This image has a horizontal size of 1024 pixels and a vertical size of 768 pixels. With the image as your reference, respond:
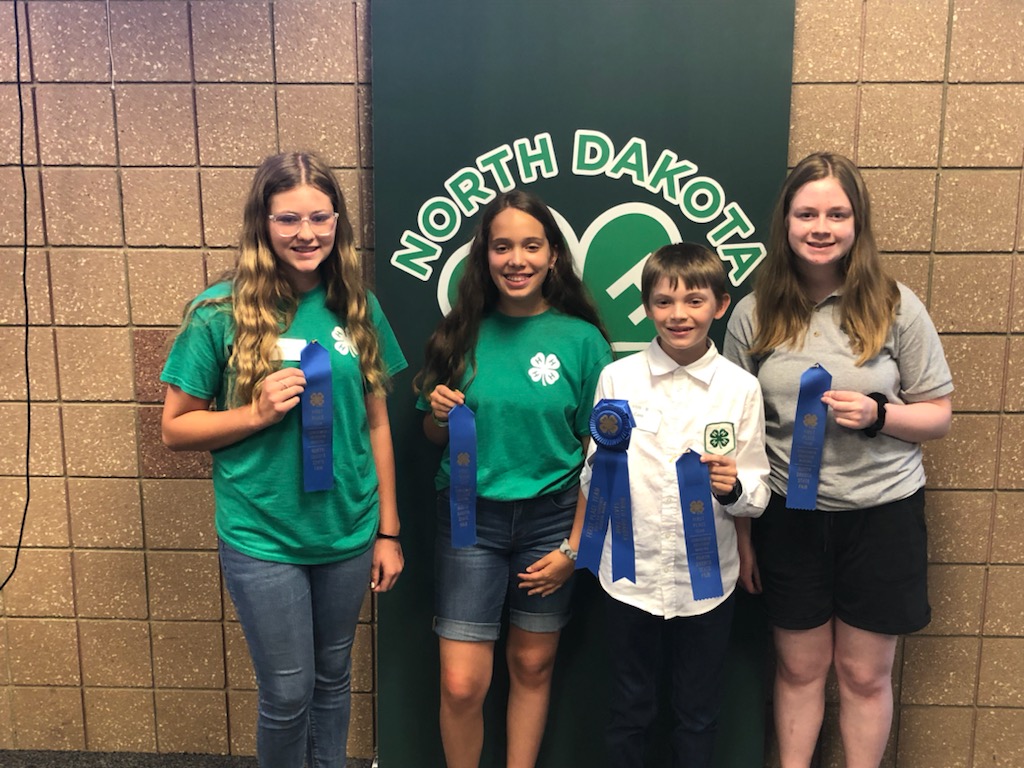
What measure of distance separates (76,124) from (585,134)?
4.06 feet

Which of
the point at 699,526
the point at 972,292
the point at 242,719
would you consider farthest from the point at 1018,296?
the point at 242,719

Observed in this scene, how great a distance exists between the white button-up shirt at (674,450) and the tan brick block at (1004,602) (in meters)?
0.88

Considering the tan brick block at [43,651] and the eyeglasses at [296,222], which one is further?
the tan brick block at [43,651]

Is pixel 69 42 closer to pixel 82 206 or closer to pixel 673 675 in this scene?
pixel 82 206

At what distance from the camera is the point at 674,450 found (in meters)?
1.51

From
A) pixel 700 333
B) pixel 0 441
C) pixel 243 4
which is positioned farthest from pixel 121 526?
pixel 700 333

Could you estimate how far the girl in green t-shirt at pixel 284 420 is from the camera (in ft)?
4.58

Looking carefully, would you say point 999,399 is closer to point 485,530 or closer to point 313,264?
point 485,530

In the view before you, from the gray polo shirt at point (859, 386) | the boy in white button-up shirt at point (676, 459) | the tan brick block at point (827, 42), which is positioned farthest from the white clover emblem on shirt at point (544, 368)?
the tan brick block at point (827, 42)

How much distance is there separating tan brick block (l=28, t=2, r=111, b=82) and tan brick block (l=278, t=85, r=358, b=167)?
1.46ft

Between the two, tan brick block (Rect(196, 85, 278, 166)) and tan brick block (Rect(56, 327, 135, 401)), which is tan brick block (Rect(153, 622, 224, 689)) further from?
tan brick block (Rect(196, 85, 278, 166))

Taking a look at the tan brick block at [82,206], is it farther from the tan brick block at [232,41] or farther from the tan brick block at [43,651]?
the tan brick block at [43,651]

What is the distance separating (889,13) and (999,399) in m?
0.95

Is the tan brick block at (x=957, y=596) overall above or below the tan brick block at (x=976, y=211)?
below
